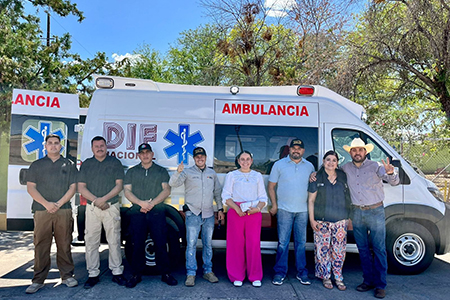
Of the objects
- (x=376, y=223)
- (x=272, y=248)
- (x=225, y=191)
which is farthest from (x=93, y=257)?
(x=376, y=223)

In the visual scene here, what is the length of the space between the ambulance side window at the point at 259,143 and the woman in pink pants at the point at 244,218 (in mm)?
289

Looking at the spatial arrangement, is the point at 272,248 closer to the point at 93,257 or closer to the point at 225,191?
the point at 225,191

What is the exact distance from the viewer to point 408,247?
198 inches

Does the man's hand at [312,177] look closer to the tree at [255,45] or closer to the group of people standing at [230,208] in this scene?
the group of people standing at [230,208]

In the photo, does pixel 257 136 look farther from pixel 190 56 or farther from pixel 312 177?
pixel 190 56

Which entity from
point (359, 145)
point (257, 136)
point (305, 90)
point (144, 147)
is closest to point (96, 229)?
point (144, 147)

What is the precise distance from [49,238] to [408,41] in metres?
8.45

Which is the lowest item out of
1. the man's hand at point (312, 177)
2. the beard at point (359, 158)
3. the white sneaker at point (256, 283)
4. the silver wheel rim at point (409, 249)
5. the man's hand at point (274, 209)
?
the white sneaker at point (256, 283)

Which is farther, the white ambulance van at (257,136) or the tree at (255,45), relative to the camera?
the tree at (255,45)

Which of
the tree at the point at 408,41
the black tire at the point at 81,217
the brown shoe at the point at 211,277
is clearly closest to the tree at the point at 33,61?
the black tire at the point at 81,217

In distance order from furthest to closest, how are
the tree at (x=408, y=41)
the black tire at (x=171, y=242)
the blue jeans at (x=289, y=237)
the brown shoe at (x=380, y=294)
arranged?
the tree at (x=408, y=41) < the black tire at (x=171, y=242) < the blue jeans at (x=289, y=237) < the brown shoe at (x=380, y=294)

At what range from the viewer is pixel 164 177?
4652 millimetres

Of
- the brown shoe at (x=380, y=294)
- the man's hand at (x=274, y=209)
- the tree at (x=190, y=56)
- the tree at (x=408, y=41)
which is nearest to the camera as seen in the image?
the brown shoe at (x=380, y=294)

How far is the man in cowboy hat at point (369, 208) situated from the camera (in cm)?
444
